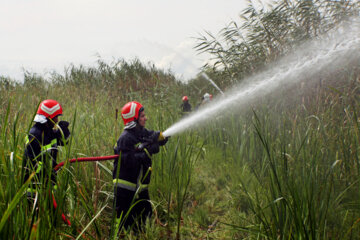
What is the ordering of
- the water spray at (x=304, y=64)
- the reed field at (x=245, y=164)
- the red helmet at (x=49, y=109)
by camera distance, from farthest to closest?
the water spray at (x=304, y=64), the red helmet at (x=49, y=109), the reed field at (x=245, y=164)

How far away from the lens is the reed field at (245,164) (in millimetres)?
1710

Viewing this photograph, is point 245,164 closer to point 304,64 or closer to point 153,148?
point 153,148

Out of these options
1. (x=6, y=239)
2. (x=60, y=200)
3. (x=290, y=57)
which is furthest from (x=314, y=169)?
(x=290, y=57)

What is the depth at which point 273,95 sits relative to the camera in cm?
435

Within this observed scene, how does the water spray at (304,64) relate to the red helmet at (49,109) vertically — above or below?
below

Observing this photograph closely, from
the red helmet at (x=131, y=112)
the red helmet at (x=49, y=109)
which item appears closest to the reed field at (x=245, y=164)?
the red helmet at (x=131, y=112)

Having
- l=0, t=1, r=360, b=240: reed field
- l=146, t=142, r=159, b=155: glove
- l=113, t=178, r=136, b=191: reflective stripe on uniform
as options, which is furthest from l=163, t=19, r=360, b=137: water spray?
l=113, t=178, r=136, b=191: reflective stripe on uniform

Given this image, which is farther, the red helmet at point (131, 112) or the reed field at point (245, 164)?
the red helmet at point (131, 112)

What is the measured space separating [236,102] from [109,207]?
289cm

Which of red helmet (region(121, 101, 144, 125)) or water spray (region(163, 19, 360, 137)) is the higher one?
red helmet (region(121, 101, 144, 125))

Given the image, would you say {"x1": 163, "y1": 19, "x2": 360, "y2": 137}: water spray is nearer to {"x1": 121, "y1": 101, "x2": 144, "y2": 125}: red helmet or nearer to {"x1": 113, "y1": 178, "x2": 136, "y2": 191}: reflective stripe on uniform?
{"x1": 121, "y1": 101, "x2": 144, "y2": 125}: red helmet

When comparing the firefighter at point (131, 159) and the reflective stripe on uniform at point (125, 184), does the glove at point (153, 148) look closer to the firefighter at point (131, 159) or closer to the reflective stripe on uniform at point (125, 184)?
the firefighter at point (131, 159)

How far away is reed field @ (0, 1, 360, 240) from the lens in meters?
1.71

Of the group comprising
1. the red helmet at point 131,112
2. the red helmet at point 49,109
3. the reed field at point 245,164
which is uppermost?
the red helmet at point 49,109
